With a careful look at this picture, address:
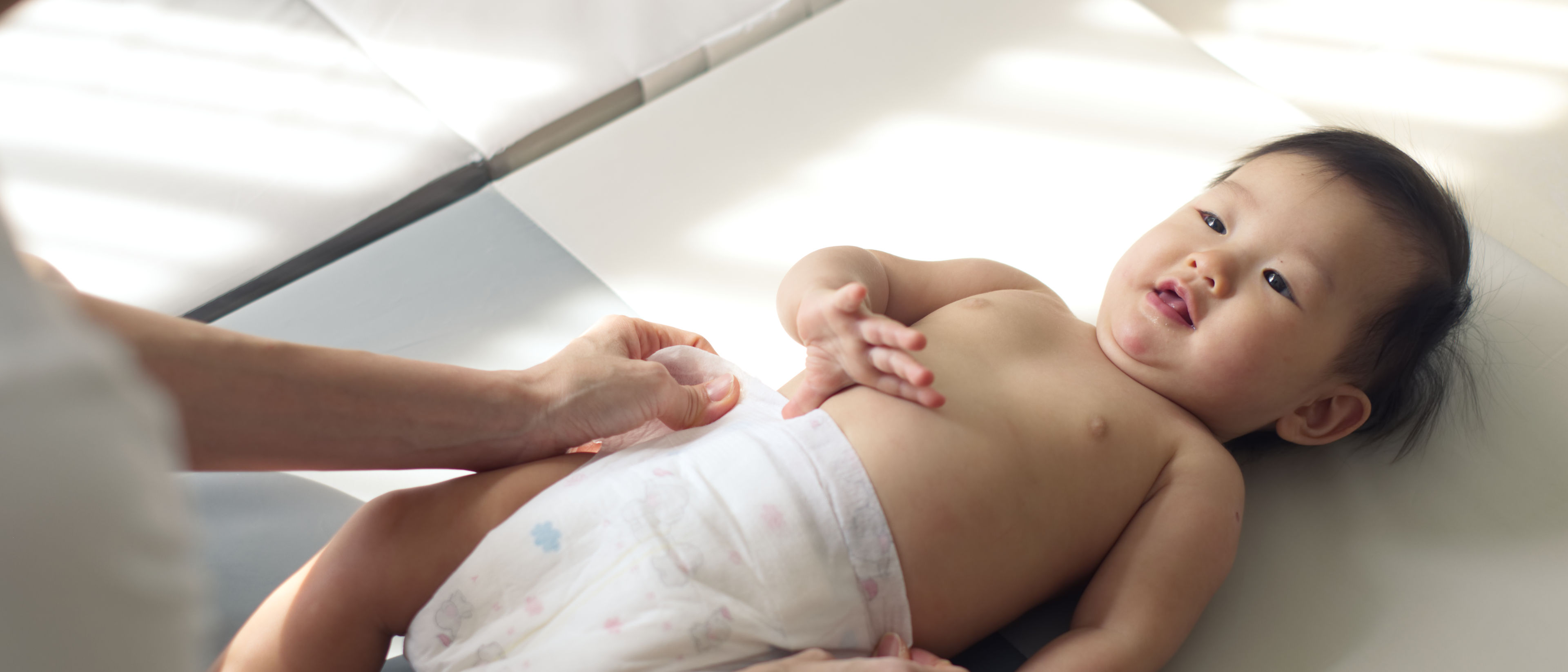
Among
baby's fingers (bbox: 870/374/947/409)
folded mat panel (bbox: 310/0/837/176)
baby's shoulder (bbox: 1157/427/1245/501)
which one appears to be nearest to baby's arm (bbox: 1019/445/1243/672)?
baby's shoulder (bbox: 1157/427/1245/501)

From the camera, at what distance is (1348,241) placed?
996mm

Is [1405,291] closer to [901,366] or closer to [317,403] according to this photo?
[901,366]

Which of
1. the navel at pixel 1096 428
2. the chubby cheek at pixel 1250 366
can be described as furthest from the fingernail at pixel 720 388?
the chubby cheek at pixel 1250 366

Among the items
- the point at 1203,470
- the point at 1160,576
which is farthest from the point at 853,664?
the point at 1203,470

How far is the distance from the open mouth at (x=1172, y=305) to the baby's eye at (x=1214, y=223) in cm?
8

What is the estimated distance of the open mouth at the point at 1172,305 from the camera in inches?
39.9

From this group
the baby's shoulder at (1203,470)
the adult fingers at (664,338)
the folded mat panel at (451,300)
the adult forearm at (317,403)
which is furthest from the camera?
the folded mat panel at (451,300)

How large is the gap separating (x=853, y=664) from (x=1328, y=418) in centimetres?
59

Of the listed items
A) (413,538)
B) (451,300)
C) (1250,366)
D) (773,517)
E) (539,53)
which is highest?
(539,53)

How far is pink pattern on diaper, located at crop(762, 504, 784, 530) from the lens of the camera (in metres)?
0.86

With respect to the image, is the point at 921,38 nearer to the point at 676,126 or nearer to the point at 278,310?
the point at 676,126

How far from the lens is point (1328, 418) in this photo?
106cm

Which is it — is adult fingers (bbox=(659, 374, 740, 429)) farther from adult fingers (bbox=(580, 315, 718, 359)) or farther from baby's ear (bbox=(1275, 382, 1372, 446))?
baby's ear (bbox=(1275, 382, 1372, 446))

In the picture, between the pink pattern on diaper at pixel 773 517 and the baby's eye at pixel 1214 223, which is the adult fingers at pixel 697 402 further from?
the baby's eye at pixel 1214 223
